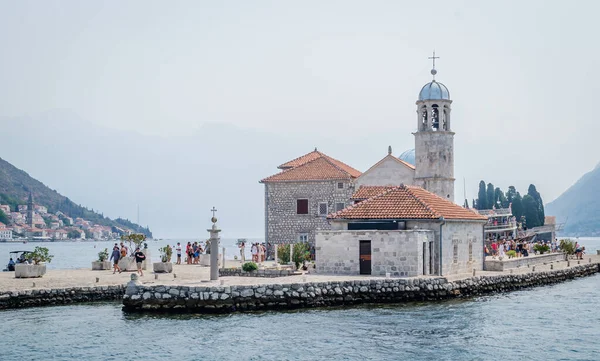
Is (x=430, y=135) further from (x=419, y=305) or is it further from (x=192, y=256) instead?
(x=419, y=305)

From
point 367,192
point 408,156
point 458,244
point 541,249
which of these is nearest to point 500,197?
point 408,156

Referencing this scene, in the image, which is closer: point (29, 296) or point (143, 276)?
point (29, 296)

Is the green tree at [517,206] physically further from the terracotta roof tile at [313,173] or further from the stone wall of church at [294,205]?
the stone wall of church at [294,205]

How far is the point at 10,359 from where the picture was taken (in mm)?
19812

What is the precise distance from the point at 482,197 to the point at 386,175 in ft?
200

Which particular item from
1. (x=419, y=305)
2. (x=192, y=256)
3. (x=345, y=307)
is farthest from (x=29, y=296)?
(x=192, y=256)

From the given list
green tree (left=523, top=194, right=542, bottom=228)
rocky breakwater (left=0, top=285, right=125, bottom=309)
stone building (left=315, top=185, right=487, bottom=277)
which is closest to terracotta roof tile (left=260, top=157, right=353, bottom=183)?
stone building (left=315, top=185, right=487, bottom=277)

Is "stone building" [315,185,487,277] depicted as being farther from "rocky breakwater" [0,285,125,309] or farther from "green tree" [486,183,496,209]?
"green tree" [486,183,496,209]

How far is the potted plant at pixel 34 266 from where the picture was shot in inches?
1273

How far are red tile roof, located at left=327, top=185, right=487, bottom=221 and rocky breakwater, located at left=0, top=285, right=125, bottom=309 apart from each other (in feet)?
33.6

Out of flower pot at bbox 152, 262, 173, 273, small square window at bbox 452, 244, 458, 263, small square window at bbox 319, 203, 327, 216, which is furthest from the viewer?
small square window at bbox 319, 203, 327, 216

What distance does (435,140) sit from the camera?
1860 inches

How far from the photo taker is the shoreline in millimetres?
26844

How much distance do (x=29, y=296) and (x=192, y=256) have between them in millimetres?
17635
